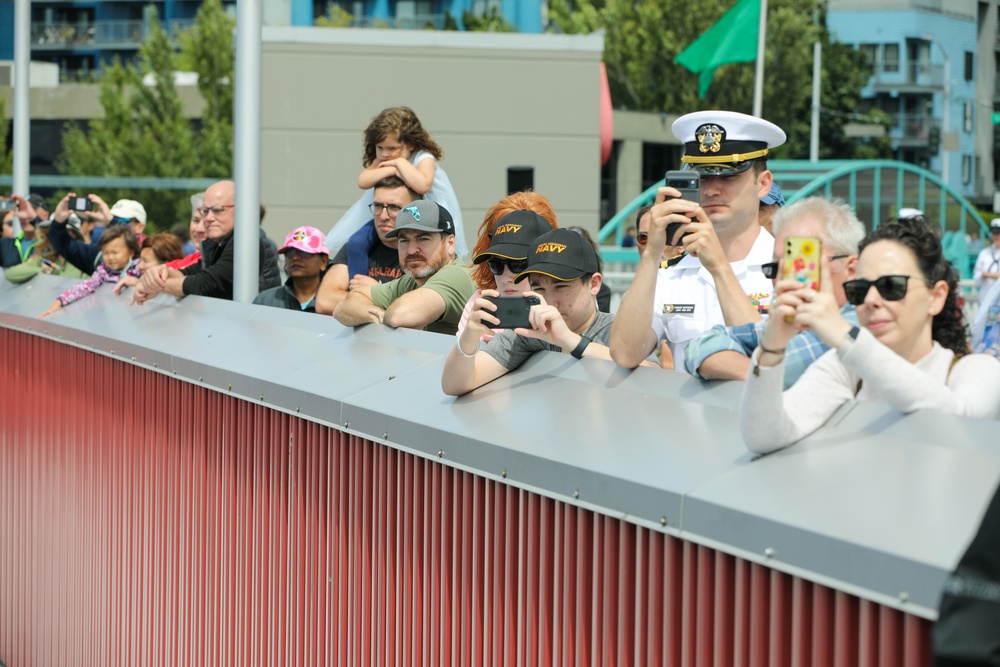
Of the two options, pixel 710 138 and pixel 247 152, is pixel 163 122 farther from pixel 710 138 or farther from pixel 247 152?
pixel 710 138

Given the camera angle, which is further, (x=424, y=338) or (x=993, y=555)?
(x=424, y=338)

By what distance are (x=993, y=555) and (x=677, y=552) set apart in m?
1.10

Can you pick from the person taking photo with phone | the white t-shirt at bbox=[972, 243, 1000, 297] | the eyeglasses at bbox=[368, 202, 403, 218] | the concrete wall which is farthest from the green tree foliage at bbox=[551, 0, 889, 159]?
the person taking photo with phone

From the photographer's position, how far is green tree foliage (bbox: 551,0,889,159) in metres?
61.3

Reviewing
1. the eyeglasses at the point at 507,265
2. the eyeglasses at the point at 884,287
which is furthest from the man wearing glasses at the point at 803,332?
the eyeglasses at the point at 507,265

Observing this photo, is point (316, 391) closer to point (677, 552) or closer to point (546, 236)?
point (546, 236)

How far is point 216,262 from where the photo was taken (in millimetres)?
7973

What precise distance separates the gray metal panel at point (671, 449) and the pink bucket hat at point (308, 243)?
7.00 feet

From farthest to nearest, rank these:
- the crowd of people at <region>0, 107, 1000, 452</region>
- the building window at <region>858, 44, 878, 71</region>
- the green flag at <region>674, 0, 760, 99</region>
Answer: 1. the building window at <region>858, 44, 878, 71</region>
2. the green flag at <region>674, 0, 760, 99</region>
3. the crowd of people at <region>0, 107, 1000, 452</region>

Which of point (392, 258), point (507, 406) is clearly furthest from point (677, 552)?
point (392, 258)

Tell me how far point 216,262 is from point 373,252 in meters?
1.16

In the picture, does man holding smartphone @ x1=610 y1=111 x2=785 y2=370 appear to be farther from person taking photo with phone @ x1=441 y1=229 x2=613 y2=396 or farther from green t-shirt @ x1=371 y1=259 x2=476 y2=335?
green t-shirt @ x1=371 y1=259 x2=476 y2=335

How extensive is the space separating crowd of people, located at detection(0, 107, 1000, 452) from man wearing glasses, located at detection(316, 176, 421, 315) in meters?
0.01

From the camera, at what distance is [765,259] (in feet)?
15.9
